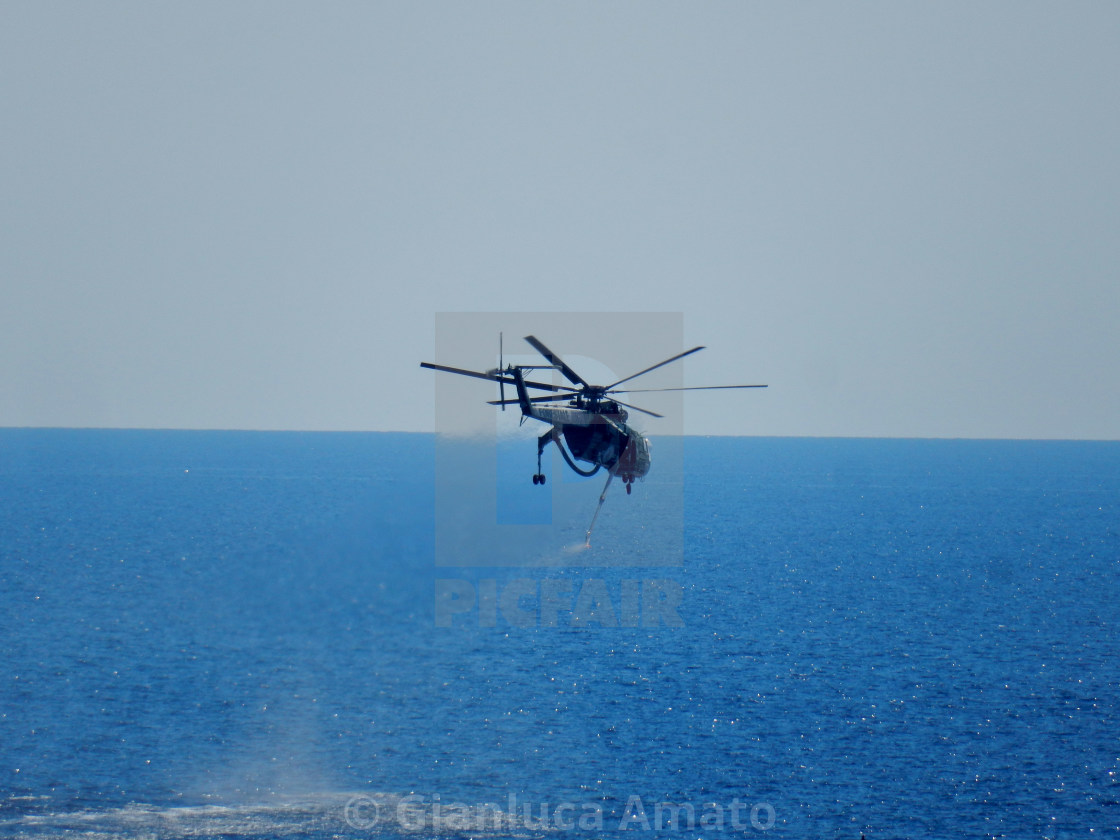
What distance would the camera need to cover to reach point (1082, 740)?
87.1 meters

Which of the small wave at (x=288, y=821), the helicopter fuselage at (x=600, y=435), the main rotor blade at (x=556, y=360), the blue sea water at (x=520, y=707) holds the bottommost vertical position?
the small wave at (x=288, y=821)

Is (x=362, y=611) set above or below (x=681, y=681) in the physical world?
above

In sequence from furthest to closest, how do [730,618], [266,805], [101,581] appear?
[101,581], [730,618], [266,805]

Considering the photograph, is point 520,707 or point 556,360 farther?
point 520,707

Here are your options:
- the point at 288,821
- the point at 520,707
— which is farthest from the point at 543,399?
the point at 520,707

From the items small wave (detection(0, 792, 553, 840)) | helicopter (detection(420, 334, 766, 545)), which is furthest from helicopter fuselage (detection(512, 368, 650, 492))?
small wave (detection(0, 792, 553, 840))

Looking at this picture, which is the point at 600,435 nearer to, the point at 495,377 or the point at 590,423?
the point at 590,423

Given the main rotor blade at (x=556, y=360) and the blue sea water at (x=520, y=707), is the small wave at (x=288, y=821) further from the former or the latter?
the main rotor blade at (x=556, y=360)

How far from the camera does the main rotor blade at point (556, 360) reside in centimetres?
3310

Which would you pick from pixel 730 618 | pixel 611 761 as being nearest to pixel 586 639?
pixel 730 618

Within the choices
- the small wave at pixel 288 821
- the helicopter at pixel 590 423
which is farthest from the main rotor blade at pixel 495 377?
the small wave at pixel 288 821

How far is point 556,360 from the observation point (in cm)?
3597

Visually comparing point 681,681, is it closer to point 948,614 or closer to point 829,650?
point 829,650

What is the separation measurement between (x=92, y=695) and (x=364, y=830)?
140 ft
